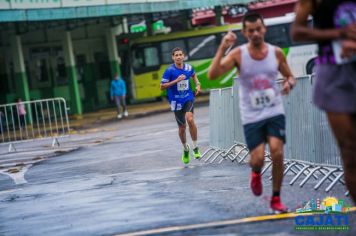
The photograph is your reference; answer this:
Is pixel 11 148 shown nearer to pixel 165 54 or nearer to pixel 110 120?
pixel 110 120

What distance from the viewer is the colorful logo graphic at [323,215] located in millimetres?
6656

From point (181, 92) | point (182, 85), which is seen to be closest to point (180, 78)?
point (182, 85)

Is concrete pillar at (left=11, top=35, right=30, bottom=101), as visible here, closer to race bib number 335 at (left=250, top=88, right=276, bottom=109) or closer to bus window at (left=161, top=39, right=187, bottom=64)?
bus window at (left=161, top=39, right=187, bottom=64)

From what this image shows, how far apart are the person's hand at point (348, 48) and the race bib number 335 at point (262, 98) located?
1884mm

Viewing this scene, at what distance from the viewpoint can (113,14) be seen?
1378 inches

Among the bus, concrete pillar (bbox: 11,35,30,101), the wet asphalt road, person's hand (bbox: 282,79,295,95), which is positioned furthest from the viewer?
the bus

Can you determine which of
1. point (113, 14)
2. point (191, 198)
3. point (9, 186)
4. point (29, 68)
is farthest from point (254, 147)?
point (29, 68)

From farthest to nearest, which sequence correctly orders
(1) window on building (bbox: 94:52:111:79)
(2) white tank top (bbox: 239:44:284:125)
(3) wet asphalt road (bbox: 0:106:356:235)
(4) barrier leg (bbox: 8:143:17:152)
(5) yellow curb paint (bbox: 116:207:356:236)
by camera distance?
(1) window on building (bbox: 94:52:111:79), (4) barrier leg (bbox: 8:143:17:152), (3) wet asphalt road (bbox: 0:106:356:235), (2) white tank top (bbox: 239:44:284:125), (5) yellow curb paint (bbox: 116:207:356:236)

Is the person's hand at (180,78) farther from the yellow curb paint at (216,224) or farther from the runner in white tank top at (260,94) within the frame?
the yellow curb paint at (216,224)

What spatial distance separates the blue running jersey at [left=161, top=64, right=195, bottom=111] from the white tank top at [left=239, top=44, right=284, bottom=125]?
645 cm

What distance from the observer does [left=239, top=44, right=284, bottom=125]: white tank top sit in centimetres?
725

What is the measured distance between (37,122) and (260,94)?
1632 cm

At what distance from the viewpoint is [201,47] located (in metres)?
39.3

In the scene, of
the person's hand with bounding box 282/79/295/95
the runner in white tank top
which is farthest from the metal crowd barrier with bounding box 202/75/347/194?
the person's hand with bounding box 282/79/295/95
